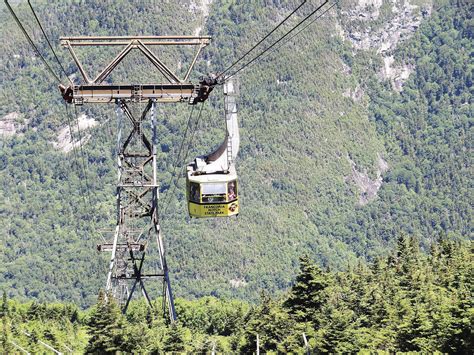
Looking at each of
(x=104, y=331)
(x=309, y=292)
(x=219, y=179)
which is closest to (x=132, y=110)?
(x=219, y=179)

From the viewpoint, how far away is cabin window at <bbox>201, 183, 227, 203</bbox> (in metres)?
72.1

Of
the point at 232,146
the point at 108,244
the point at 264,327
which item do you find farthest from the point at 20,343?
the point at 232,146

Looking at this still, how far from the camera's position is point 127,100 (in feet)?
249

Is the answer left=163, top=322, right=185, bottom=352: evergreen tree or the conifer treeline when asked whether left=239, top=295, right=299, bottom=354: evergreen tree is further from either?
left=163, top=322, right=185, bottom=352: evergreen tree

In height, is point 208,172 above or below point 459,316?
above

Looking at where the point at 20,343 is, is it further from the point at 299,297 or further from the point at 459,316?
the point at 459,316

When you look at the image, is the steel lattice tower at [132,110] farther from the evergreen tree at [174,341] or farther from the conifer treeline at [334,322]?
the conifer treeline at [334,322]

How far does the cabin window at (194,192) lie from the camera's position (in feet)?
238

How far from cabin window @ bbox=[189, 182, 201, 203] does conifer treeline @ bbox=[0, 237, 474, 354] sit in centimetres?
652

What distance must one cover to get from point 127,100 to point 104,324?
12.2 m

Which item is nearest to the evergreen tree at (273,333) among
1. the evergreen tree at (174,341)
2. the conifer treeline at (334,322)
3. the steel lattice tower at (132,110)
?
the conifer treeline at (334,322)

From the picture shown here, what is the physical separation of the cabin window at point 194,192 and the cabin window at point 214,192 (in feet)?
1.01

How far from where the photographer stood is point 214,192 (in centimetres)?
7219

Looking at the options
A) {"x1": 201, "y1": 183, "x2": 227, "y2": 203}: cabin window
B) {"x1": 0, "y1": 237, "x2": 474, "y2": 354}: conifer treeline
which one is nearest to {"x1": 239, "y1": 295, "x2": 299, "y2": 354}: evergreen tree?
{"x1": 0, "y1": 237, "x2": 474, "y2": 354}: conifer treeline
